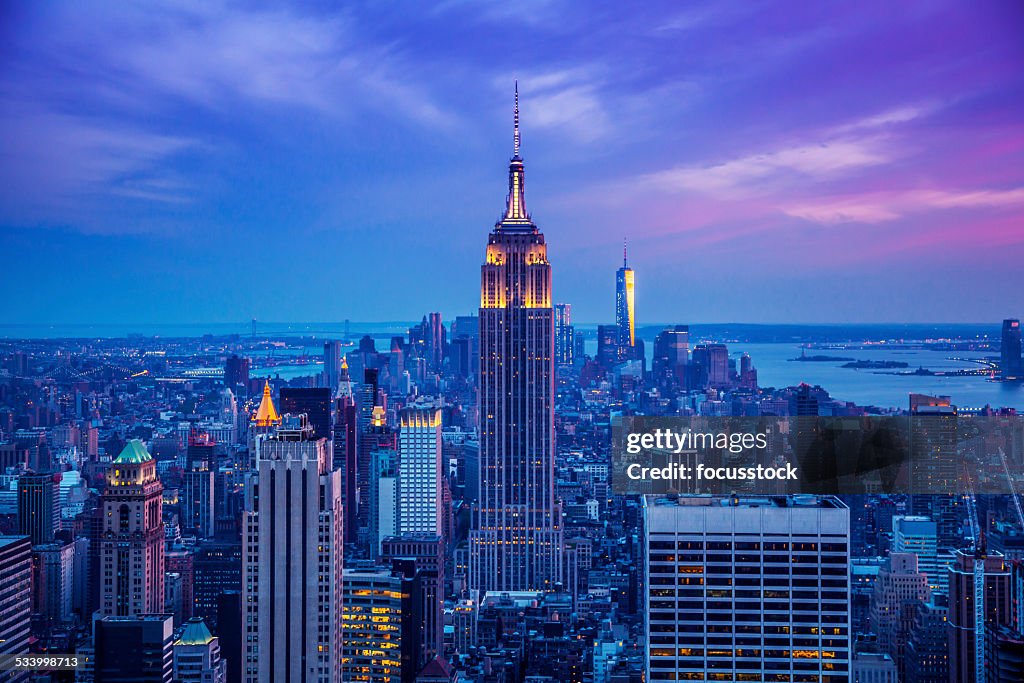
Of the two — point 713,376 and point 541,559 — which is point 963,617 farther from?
point 541,559

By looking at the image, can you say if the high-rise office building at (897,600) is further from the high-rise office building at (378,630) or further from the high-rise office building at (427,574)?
the high-rise office building at (427,574)

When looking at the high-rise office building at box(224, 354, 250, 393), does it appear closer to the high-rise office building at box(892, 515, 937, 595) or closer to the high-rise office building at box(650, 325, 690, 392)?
the high-rise office building at box(650, 325, 690, 392)

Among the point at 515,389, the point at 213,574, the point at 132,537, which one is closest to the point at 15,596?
the point at 213,574

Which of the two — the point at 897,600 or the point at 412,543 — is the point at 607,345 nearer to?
the point at 412,543

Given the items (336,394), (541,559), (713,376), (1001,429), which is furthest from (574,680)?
(541,559)

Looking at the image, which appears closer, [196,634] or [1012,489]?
[1012,489]
